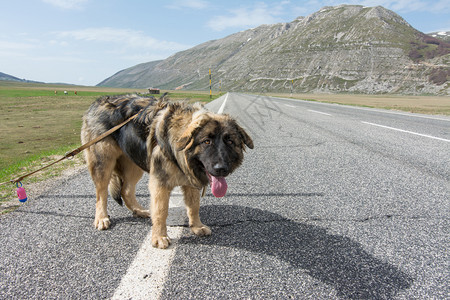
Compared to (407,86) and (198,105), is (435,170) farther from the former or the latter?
(407,86)

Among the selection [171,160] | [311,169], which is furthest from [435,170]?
[171,160]

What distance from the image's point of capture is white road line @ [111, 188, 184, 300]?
6.13ft

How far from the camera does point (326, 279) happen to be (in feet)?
6.53

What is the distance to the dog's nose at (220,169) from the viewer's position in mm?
2400

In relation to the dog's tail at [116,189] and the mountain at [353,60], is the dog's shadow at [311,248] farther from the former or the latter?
the mountain at [353,60]

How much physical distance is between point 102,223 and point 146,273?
112cm

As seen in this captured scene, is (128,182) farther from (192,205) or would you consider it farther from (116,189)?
(192,205)

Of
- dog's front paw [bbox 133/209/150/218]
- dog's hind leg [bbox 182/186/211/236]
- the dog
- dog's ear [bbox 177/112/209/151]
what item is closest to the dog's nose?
the dog

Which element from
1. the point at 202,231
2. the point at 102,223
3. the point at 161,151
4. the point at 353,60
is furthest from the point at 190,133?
the point at 353,60

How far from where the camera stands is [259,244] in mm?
2484

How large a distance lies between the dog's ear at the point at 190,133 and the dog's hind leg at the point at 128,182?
4.11 feet

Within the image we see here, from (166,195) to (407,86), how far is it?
121974 mm

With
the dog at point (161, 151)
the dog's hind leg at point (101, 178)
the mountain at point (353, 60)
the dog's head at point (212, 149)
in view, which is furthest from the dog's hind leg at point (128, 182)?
the mountain at point (353, 60)

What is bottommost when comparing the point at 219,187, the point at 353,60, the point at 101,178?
the point at 101,178
